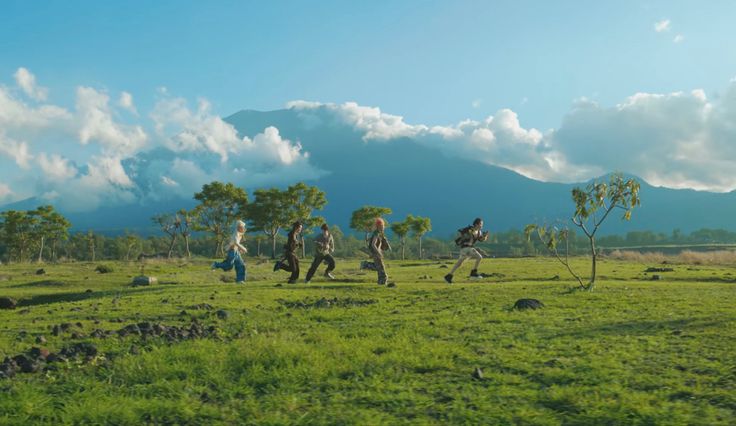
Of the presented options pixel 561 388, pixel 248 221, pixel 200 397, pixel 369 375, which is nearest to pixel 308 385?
pixel 369 375

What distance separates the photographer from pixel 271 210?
8638cm

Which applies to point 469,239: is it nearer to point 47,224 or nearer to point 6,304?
point 6,304

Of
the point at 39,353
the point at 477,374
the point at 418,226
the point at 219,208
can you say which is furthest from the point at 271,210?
the point at 477,374

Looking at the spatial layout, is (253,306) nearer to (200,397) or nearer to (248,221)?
(200,397)

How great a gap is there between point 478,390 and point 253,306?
8913 mm

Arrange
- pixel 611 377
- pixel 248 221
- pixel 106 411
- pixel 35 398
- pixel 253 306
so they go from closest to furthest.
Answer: pixel 106 411
pixel 35 398
pixel 611 377
pixel 253 306
pixel 248 221

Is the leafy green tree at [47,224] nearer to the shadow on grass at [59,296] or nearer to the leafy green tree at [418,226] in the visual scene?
the leafy green tree at [418,226]

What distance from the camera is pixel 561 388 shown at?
247 inches

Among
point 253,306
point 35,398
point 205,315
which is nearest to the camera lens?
point 35,398

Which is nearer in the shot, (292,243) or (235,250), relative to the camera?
(235,250)

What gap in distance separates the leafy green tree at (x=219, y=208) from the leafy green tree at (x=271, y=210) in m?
2.14

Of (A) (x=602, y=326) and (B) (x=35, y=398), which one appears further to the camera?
(A) (x=602, y=326)

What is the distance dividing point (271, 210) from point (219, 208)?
9.90m

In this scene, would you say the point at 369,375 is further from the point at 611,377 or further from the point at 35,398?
the point at 35,398
